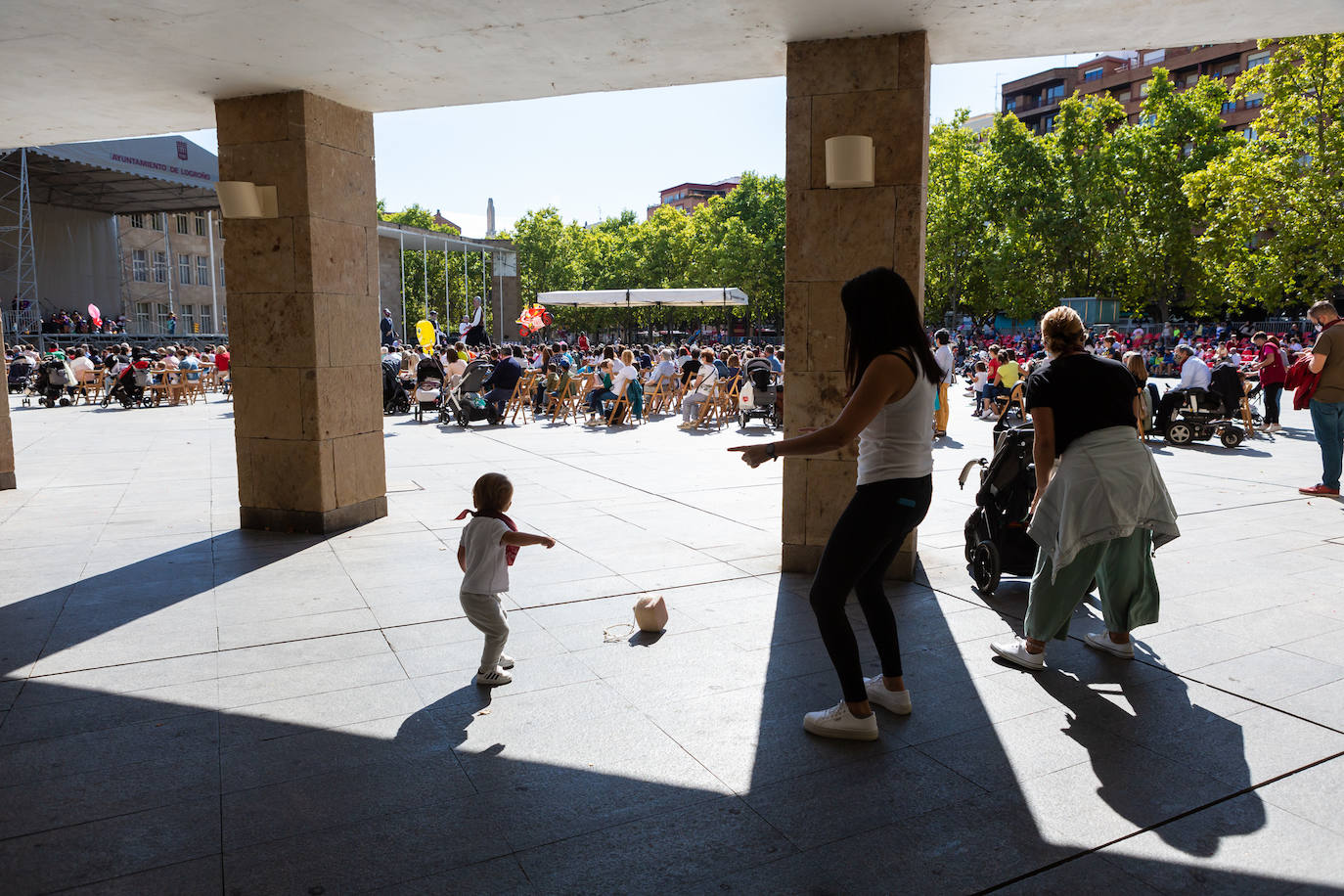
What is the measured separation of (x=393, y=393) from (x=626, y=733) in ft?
49.2

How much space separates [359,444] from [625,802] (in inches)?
200

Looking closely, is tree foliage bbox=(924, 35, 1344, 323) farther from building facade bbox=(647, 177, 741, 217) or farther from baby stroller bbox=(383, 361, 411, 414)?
building facade bbox=(647, 177, 741, 217)

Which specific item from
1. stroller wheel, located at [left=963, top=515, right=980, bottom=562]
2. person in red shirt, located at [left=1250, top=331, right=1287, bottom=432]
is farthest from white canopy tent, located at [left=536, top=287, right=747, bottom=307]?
stroller wheel, located at [left=963, top=515, right=980, bottom=562]

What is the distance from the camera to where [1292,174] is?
2367cm

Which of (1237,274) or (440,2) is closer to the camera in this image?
(440,2)

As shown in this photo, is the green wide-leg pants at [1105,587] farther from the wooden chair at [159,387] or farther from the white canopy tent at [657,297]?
the white canopy tent at [657,297]

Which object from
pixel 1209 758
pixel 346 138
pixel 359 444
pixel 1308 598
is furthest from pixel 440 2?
pixel 1308 598

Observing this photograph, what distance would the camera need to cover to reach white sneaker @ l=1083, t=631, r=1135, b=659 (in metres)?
4.17

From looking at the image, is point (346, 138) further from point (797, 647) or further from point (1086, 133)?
point (1086, 133)

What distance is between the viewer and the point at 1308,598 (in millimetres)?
5059

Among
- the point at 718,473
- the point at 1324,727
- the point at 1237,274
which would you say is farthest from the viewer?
the point at 1237,274

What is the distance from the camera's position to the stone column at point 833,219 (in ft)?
17.2

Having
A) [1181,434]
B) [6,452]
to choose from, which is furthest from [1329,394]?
[6,452]

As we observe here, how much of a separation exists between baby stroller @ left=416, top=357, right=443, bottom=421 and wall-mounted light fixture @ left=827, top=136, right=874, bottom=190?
12.4 metres
